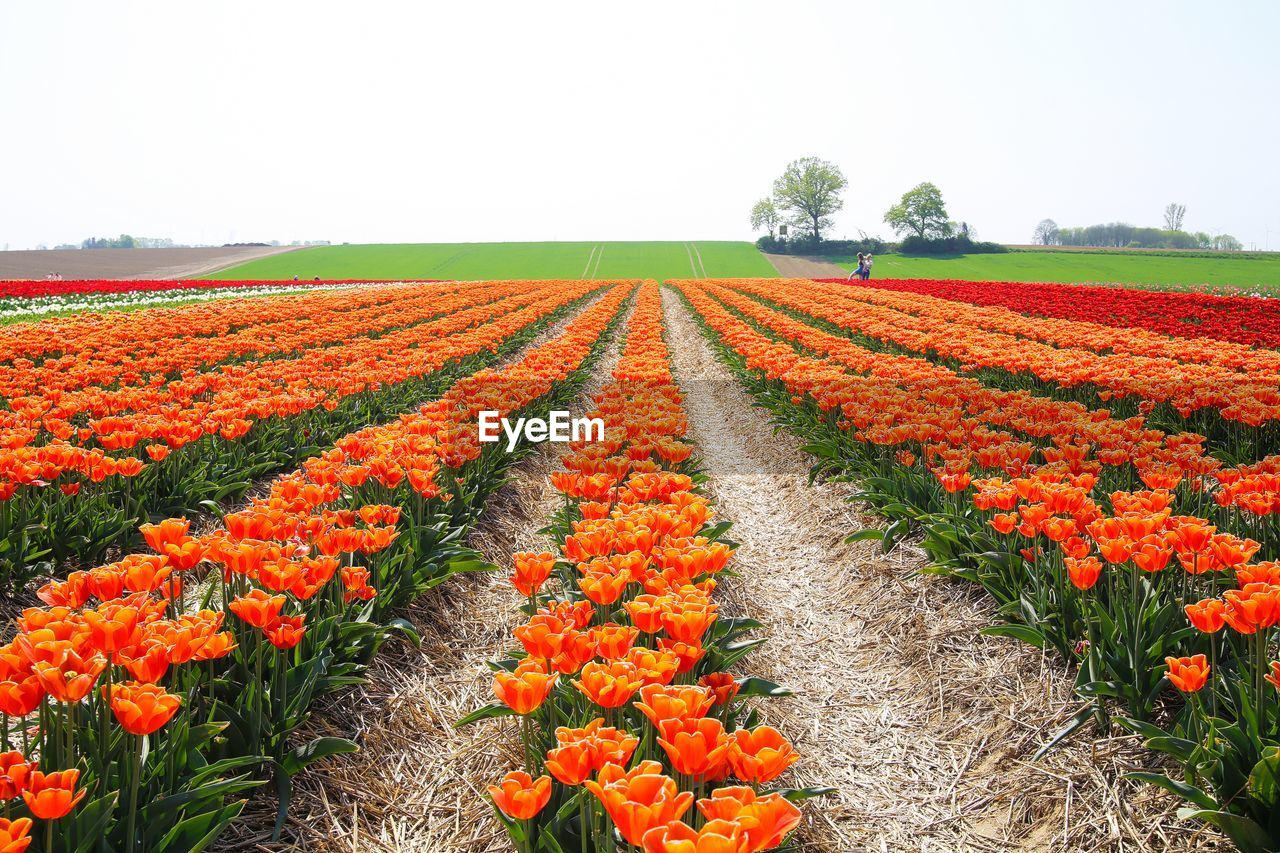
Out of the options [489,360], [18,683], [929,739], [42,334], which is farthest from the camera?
[489,360]

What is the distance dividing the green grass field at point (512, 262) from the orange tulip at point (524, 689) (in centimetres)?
6404

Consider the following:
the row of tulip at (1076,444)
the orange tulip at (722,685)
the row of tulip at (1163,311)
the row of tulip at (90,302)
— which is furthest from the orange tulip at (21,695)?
the row of tulip at (90,302)

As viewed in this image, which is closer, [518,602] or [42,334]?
[518,602]

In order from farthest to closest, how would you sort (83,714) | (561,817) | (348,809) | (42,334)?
(42,334), (348,809), (83,714), (561,817)

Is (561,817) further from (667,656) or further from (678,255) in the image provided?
(678,255)

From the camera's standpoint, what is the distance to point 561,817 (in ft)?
8.01

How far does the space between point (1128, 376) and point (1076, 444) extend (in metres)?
3.80

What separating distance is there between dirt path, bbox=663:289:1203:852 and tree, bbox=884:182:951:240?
332 ft

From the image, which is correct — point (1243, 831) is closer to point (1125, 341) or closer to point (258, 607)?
point (258, 607)

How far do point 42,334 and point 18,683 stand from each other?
14.8 m

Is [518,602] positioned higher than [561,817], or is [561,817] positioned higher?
[561,817]

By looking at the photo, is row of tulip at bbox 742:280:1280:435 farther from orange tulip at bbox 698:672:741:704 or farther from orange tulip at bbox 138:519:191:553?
orange tulip at bbox 138:519:191:553

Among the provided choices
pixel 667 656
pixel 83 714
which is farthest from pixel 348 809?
pixel 667 656

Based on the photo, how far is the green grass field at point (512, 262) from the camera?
68.3 m
